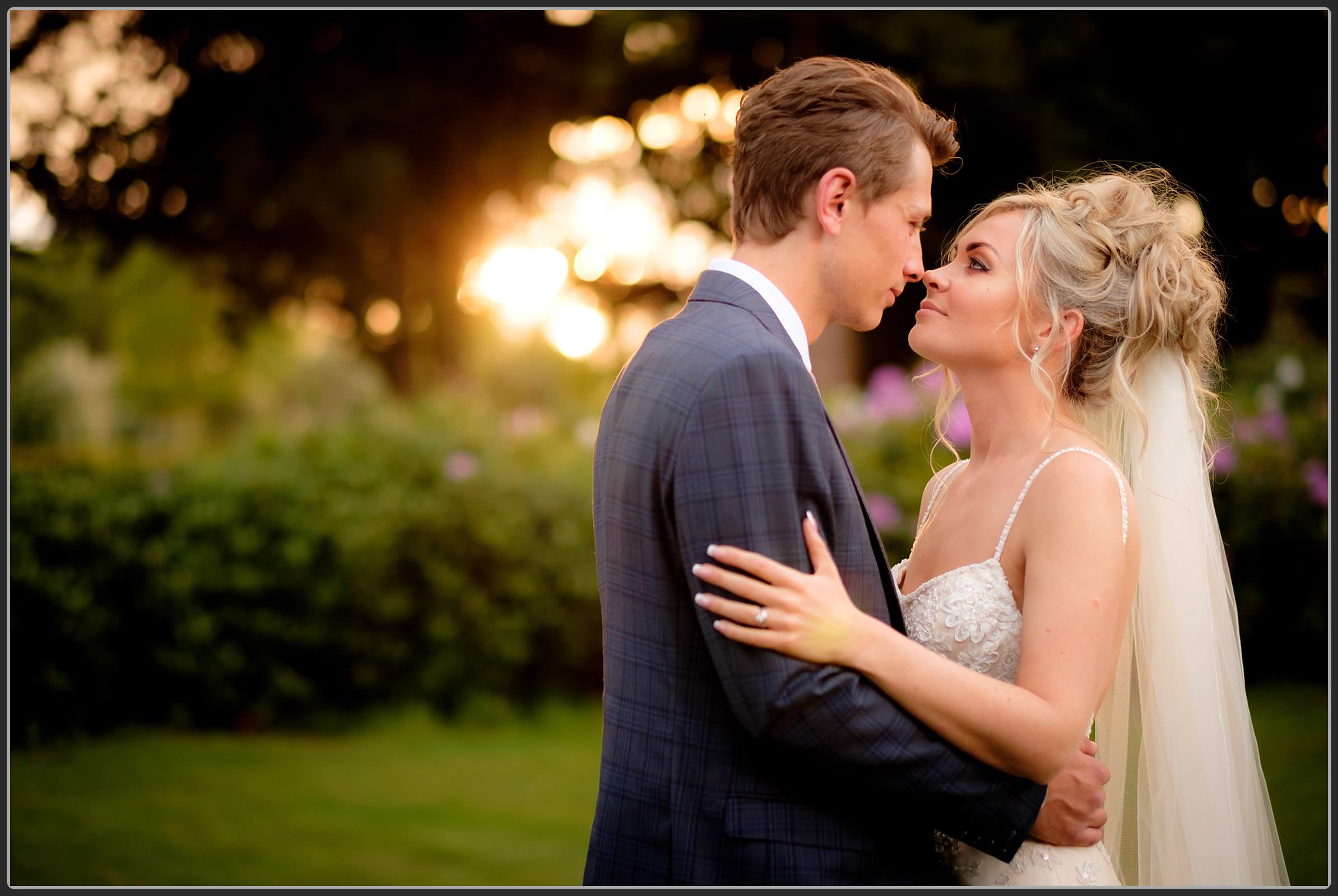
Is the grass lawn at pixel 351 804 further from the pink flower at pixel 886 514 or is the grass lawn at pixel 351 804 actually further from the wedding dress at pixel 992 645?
the wedding dress at pixel 992 645

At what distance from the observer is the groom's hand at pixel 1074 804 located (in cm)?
256

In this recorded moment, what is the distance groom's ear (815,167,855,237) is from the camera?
2398 millimetres

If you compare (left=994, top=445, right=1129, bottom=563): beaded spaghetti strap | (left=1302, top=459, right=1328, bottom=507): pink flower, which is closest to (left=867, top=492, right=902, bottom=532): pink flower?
Answer: (left=1302, top=459, right=1328, bottom=507): pink flower

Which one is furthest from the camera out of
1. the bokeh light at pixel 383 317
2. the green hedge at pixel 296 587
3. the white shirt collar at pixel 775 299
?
the bokeh light at pixel 383 317

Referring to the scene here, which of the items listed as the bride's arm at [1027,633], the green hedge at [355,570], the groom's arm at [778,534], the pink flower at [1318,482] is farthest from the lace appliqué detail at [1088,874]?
the pink flower at [1318,482]

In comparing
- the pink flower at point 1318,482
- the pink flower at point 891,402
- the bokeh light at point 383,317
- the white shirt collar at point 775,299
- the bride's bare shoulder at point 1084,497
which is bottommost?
the bride's bare shoulder at point 1084,497

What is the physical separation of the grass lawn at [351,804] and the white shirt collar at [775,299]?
4017mm

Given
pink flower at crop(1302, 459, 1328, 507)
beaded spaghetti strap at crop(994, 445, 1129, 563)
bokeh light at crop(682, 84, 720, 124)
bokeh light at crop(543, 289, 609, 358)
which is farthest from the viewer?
bokeh light at crop(543, 289, 609, 358)

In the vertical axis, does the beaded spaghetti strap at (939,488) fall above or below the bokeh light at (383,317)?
below

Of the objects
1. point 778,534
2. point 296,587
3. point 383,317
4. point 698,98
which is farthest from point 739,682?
point 383,317

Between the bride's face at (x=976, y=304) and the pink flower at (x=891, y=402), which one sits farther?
the pink flower at (x=891, y=402)

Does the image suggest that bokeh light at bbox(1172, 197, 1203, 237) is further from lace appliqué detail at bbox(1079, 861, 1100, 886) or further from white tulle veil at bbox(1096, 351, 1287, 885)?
lace appliqué detail at bbox(1079, 861, 1100, 886)

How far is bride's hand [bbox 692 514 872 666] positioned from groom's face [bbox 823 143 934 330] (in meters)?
0.76

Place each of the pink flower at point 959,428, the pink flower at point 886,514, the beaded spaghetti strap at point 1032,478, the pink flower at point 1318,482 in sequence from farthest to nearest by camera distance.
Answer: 1. the pink flower at point 1318,482
2. the pink flower at point 886,514
3. the pink flower at point 959,428
4. the beaded spaghetti strap at point 1032,478
